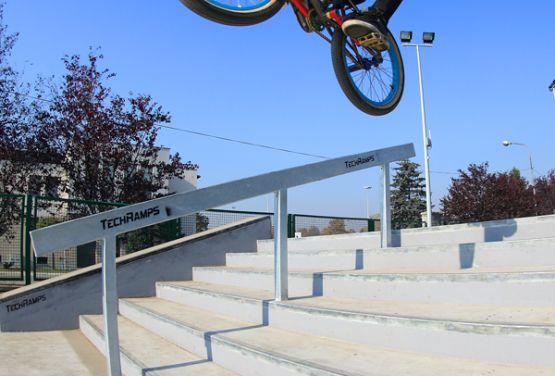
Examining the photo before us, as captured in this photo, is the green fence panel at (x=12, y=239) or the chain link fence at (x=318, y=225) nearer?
the green fence panel at (x=12, y=239)

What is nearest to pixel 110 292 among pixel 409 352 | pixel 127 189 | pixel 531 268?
pixel 409 352

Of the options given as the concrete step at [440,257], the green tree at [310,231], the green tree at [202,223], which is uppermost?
the green tree at [202,223]

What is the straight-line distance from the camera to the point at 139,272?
6023mm

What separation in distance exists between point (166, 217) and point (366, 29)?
283 centimetres

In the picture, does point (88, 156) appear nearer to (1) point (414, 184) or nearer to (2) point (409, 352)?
(2) point (409, 352)

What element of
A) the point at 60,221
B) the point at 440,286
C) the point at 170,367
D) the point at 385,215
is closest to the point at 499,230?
the point at 385,215

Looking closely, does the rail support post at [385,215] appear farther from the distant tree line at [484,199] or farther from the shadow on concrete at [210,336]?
the distant tree line at [484,199]

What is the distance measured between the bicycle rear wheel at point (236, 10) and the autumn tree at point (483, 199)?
2751cm

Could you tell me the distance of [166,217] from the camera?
3.18 meters

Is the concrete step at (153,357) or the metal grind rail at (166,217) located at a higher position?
the metal grind rail at (166,217)

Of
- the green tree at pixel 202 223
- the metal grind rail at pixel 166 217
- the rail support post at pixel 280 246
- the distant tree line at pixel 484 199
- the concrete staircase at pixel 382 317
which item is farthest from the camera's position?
the distant tree line at pixel 484 199

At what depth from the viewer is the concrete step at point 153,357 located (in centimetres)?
314

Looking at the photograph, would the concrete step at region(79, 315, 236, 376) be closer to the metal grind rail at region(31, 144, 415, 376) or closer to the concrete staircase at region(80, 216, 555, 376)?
the concrete staircase at region(80, 216, 555, 376)

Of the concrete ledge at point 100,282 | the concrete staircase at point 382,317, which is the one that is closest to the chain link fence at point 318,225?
the concrete ledge at point 100,282
